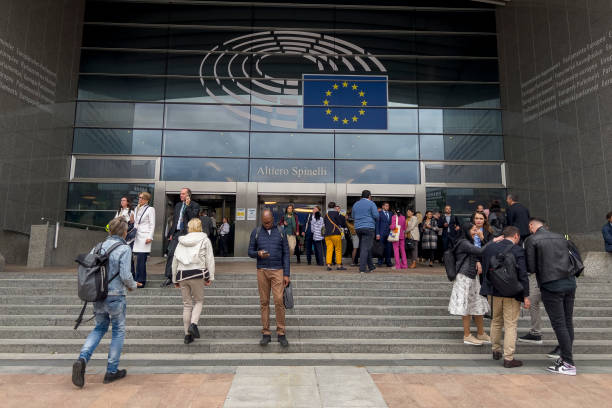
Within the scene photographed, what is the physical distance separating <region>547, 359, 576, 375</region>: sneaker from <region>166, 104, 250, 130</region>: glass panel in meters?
12.8

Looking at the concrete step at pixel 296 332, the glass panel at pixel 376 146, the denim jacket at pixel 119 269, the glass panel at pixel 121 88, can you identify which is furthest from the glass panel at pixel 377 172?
the denim jacket at pixel 119 269

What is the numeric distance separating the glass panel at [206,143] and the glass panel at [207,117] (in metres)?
0.28

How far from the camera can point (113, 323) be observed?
14.4ft

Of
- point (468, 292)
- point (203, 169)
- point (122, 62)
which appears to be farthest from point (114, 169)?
point (468, 292)

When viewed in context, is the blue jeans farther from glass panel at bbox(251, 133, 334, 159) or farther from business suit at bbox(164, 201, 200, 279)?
glass panel at bbox(251, 133, 334, 159)

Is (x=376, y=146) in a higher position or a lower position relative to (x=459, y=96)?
lower

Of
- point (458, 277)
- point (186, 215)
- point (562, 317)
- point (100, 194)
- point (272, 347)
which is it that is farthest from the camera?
point (100, 194)

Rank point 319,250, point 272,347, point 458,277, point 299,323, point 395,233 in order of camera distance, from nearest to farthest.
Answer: point 272,347, point 458,277, point 299,323, point 395,233, point 319,250

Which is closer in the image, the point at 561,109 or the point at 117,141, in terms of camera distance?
the point at 561,109

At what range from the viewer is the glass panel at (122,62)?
15.9 metres

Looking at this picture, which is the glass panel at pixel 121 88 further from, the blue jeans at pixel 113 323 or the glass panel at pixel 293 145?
the blue jeans at pixel 113 323

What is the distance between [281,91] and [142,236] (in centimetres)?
1008

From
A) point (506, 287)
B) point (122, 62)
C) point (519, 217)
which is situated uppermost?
point (122, 62)

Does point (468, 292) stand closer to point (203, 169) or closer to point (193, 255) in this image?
point (193, 255)
